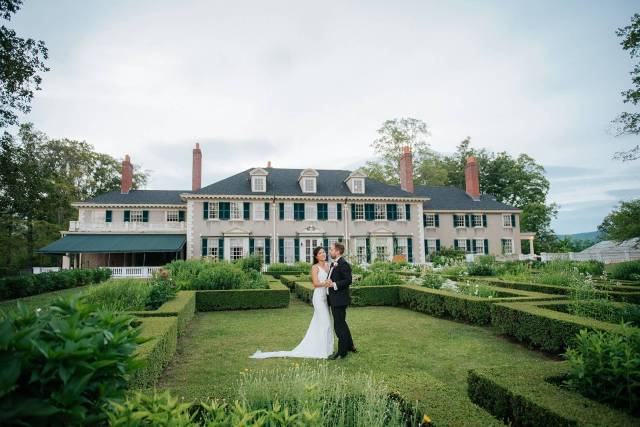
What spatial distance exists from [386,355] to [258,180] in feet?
83.8

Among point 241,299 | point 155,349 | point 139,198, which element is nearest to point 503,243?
point 241,299

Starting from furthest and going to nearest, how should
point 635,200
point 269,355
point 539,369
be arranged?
point 635,200 → point 269,355 → point 539,369

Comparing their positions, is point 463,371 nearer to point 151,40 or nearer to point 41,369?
→ point 41,369

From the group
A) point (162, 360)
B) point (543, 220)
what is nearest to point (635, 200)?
point (543, 220)

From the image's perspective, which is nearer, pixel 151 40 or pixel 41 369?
pixel 41 369

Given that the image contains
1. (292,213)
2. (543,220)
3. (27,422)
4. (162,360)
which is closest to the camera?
(27,422)

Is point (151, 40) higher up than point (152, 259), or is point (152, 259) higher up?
point (151, 40)

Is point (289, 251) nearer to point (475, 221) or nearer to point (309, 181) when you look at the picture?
point (309, 181)

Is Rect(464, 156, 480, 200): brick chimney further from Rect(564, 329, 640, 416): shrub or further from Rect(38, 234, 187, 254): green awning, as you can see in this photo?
Rect(564, 329, 640, 416): shrub

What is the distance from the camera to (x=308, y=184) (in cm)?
3161

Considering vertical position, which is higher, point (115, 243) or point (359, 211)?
point (359, 211)

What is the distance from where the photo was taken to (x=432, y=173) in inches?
1735

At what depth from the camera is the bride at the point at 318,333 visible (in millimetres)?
6652

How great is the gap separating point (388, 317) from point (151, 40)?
1050cm
